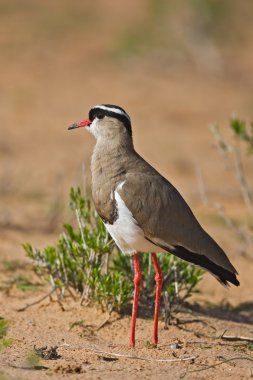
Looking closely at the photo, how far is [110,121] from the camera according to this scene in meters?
5.50

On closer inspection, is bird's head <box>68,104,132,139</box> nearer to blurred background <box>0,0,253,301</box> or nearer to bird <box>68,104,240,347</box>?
bird <box>68,104,240,347</box>

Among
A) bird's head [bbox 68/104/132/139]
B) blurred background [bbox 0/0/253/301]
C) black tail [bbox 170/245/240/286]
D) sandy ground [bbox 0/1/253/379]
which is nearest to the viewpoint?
sandy ground [bbox 0/1/253/379]

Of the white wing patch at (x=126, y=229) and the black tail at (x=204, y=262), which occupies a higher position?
the white wing patch at (x=126, y=229)

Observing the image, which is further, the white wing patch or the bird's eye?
the bird's eye

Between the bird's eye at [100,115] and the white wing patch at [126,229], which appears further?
the bird's eye at [100,115]

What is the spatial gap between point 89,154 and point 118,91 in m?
3.46

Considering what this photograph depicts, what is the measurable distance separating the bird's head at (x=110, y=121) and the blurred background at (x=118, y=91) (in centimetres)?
132

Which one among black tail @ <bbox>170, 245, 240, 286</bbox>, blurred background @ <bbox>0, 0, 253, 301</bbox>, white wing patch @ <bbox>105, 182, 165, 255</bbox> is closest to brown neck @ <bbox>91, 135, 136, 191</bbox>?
white wing patch @ <bbox>105, 182, 165, 255</bbox>

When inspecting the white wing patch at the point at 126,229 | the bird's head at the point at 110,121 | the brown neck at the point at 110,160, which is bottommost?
the white wing patch at the point at 126,229

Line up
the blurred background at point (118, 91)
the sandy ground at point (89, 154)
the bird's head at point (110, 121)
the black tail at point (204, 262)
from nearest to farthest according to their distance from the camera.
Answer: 1. the sandy ground at point (89, 154)
2. the black tail at point (204, 262)
3. the bird's head at point (110, 121)
4. the blurred background at point (118, 91)

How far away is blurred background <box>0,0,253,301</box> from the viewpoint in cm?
928

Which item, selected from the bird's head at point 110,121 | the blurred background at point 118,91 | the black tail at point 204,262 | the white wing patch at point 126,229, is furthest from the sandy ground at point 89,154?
the white wing patch at point 126,229

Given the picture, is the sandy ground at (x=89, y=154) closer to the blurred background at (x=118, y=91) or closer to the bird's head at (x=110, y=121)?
the blurred background at (x=118, y=91)

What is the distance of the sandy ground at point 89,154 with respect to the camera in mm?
5035
